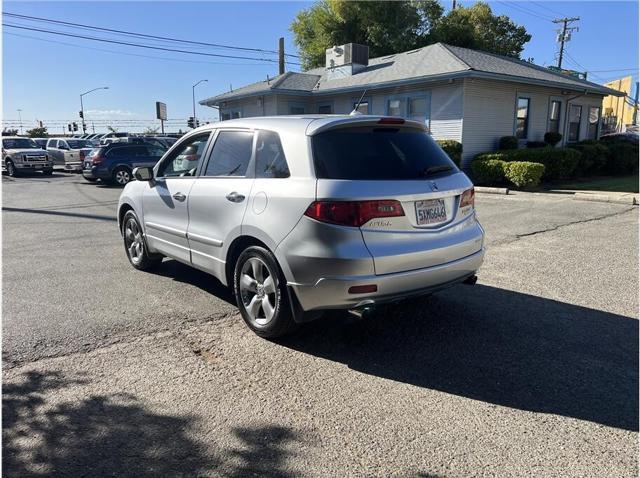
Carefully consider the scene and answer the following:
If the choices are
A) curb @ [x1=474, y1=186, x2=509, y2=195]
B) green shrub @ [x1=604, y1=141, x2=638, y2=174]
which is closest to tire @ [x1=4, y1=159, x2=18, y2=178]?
curb @ [x1=474, y1=186, x2=509, y2=195]

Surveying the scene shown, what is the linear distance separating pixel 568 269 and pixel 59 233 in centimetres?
834

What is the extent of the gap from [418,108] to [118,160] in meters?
11.5

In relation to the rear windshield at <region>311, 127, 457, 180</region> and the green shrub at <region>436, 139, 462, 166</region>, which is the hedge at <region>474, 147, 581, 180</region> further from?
the rear windshield at <region>311, 127, 457, 180</region>

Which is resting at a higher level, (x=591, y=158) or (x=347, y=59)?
(x=347, y=59)

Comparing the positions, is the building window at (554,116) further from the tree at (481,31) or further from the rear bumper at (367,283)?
the rear bumper at (367,283)

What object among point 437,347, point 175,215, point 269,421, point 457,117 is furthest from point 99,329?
point 457,117

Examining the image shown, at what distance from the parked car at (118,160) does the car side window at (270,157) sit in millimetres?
15470

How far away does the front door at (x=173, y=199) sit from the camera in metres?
5.02

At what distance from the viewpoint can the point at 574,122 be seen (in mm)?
21750

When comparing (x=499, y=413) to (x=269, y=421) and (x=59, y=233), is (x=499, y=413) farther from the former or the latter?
(x=59, y=233)

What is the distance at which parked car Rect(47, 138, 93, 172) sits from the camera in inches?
1006

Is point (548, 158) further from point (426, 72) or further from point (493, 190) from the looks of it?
point (426, 72)

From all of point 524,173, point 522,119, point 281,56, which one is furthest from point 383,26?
point 524,173

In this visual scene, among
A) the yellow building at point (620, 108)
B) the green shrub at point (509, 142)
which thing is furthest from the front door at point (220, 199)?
the yellow building at point (620, 108)
